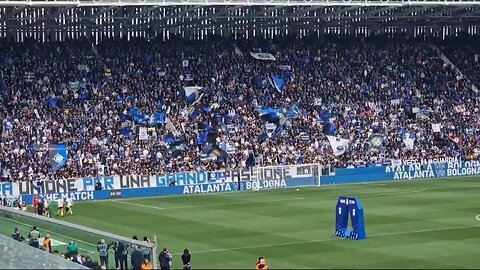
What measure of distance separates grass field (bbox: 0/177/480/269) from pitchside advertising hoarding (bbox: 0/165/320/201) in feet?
6.73

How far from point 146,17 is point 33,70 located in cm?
855

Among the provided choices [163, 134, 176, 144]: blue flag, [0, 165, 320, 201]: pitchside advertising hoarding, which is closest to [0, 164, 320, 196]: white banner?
[0, 165, 320, 201]: pitchside advertising hoarding

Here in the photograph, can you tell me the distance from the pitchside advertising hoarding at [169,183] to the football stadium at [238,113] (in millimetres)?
88

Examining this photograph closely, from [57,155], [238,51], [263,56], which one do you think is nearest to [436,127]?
[263,56]

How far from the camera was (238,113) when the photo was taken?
226 feet

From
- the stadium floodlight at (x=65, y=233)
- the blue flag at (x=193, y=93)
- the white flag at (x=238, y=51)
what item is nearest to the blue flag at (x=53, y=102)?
the blue flag at (x=193, y=93)

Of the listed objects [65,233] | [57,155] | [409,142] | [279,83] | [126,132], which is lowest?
[65,233]

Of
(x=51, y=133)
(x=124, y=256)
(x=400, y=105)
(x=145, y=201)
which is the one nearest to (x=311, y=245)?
(x=124, y=256)

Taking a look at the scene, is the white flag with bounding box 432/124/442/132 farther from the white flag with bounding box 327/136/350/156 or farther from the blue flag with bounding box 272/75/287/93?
the blue flag with bounding box 272/75/287/93

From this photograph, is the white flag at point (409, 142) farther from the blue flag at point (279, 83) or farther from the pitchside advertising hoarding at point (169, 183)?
the blue flag at point (279, 83)

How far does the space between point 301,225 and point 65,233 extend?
1483 cm

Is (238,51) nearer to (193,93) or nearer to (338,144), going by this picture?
(193,93)

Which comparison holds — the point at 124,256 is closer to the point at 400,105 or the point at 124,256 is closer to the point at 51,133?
the point at 51,133

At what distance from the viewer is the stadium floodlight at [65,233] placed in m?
24.4
